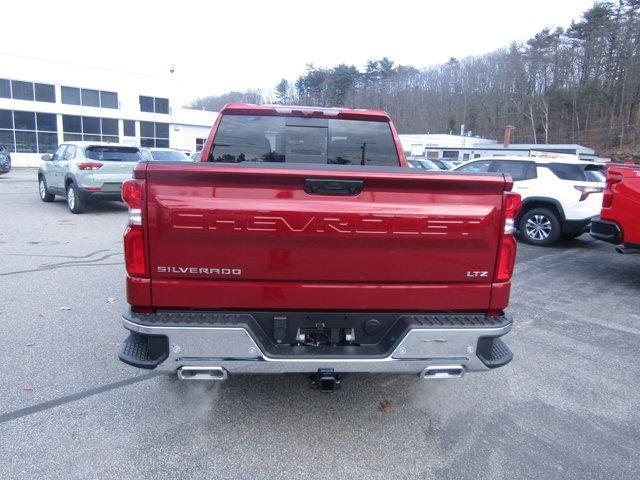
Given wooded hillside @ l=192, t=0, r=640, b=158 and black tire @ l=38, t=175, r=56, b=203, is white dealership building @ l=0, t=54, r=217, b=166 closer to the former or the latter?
black tire @ l=38, t=175, r=56, b=203

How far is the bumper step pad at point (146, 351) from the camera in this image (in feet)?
8.29

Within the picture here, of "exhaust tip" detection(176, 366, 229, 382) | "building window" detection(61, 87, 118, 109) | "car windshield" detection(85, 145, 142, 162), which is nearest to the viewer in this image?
"exhaust tip" detection(176, 366, 229, 382)

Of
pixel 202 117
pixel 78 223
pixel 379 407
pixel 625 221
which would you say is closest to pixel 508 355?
pixel 379 407

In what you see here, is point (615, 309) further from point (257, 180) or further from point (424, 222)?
point (257, 180)

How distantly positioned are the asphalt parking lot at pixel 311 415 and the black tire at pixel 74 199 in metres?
7.48

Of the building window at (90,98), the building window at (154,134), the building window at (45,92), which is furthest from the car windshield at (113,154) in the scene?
the building window at (154,134)

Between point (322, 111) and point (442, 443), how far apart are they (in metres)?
2.95

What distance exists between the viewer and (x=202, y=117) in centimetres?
4778

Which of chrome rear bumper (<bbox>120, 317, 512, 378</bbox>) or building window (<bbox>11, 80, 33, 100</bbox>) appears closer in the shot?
chrome rear bumper (<bbox>120, 317, 512, 378</bbox>)

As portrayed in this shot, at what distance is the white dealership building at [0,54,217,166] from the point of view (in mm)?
33875

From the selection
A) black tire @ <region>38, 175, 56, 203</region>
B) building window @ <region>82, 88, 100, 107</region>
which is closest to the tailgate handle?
black tire @ <region>38, 175, 56, 203</region>

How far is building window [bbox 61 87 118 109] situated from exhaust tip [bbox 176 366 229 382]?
40.3 meters

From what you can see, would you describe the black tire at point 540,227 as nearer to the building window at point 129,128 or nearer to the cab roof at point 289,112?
the cab roof at point 289,112

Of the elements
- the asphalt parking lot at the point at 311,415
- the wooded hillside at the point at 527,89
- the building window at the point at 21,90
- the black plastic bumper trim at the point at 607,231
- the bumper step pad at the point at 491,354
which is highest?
the wooded hillside at the point at 527,89
